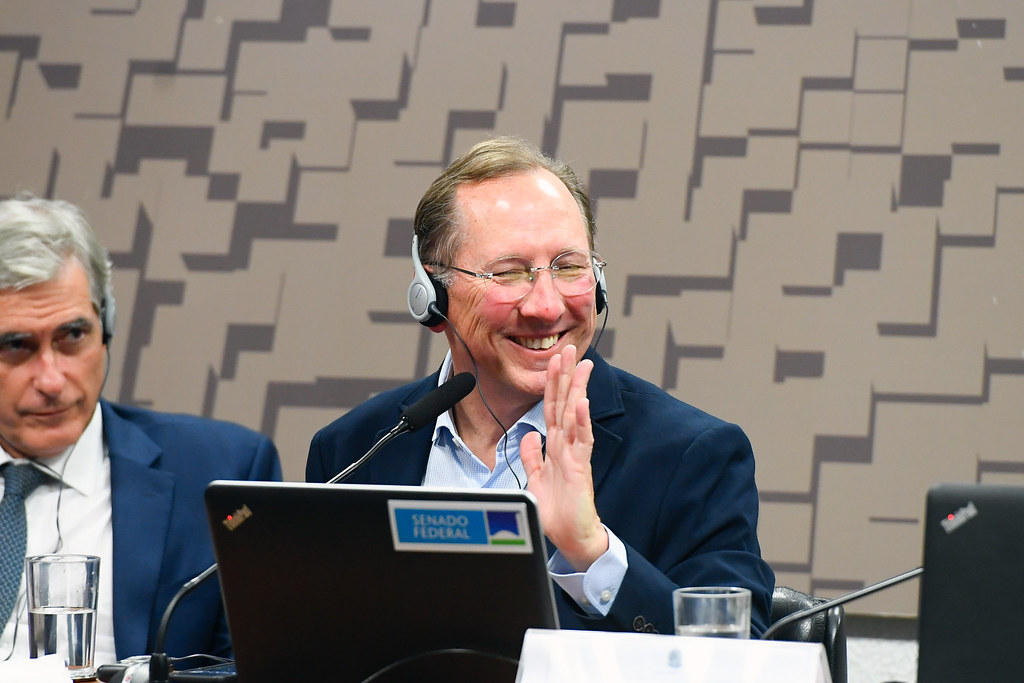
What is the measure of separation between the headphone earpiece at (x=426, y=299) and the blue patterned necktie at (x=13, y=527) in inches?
27.8

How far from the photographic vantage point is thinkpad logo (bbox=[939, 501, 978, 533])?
1051 millimetres

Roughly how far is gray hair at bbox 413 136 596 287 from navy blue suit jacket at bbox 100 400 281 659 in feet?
1.72

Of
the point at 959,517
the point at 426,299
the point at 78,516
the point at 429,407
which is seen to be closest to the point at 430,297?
the point at 426,299

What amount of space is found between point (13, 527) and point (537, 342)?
0.91 meters

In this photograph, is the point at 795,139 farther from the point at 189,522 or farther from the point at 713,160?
the point at 189,522

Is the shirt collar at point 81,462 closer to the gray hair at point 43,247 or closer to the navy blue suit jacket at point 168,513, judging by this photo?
the navy blue suit jacket at point 168,513

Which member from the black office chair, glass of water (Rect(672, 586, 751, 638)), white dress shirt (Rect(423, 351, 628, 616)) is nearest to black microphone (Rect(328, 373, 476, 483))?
white dress shirt (Rect(423, 351, 628, 616))

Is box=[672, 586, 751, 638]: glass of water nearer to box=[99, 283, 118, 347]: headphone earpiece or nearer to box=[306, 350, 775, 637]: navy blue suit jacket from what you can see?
box=[306, 350, 775, 637]: navy blue suit jacket

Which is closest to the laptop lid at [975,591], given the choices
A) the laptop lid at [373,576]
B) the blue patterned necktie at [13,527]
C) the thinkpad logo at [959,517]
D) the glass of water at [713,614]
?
the thinkpad logo at [959,517]

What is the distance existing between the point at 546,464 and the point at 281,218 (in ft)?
5.33

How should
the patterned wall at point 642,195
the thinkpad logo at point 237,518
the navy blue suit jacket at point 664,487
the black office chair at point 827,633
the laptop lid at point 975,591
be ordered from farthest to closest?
the patterned wall at point 642,195 → the black office chair at point 827,633 → the navy blue suit jacket at point 664,487 → the thinkpad logo at point 237,518 → the laptop lid at point 975,591

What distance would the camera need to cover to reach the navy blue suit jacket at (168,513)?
1940 millimetres

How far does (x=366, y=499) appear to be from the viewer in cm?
115

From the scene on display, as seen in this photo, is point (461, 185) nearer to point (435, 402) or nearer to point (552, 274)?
point (552, 274)
